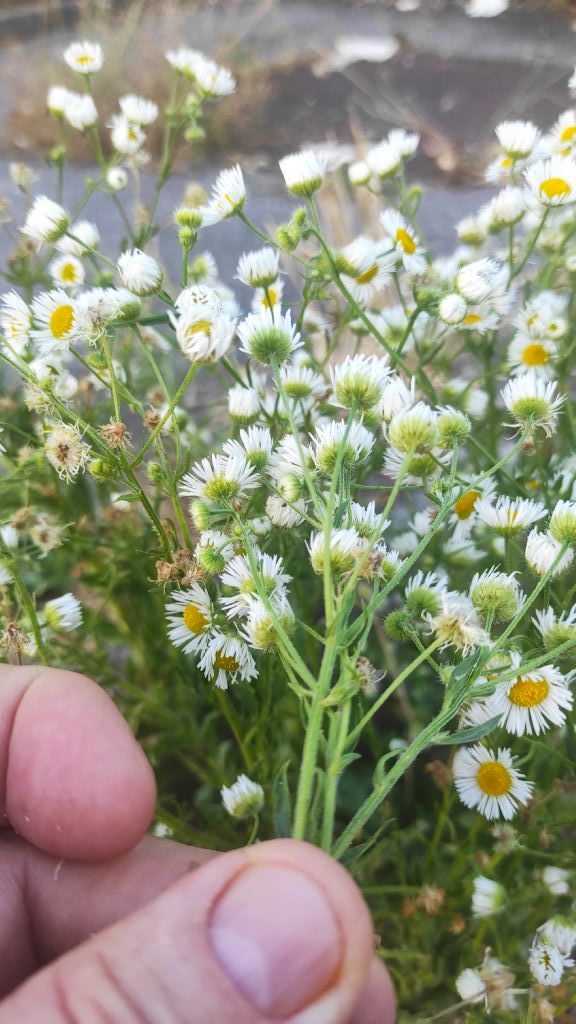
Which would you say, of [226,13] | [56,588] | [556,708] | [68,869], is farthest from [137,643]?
[226,13]

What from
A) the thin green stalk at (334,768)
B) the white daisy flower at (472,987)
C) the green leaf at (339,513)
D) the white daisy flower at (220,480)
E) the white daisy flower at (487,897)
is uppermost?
the white daisy flower at (220,480)

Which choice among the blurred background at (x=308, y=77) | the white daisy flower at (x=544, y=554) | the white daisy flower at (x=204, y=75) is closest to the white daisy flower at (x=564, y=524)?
the white daisy flower at (x=544, y=554)

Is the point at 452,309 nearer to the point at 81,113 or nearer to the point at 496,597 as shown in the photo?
the point at 496,597

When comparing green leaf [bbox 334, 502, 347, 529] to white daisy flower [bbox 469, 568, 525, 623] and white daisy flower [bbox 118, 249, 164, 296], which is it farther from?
white daisy flower [bbox 118, 249, 164, 296]

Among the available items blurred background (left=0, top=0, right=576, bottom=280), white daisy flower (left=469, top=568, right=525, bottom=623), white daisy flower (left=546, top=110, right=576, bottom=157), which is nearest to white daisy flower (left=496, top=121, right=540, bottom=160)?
white daisy flower (left=546, top=110, right=576, bottom=157)

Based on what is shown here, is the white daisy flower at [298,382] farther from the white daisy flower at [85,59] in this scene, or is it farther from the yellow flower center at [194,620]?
the white daisy flower at [85,59]

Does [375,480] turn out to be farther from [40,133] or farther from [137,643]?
[40,133]
